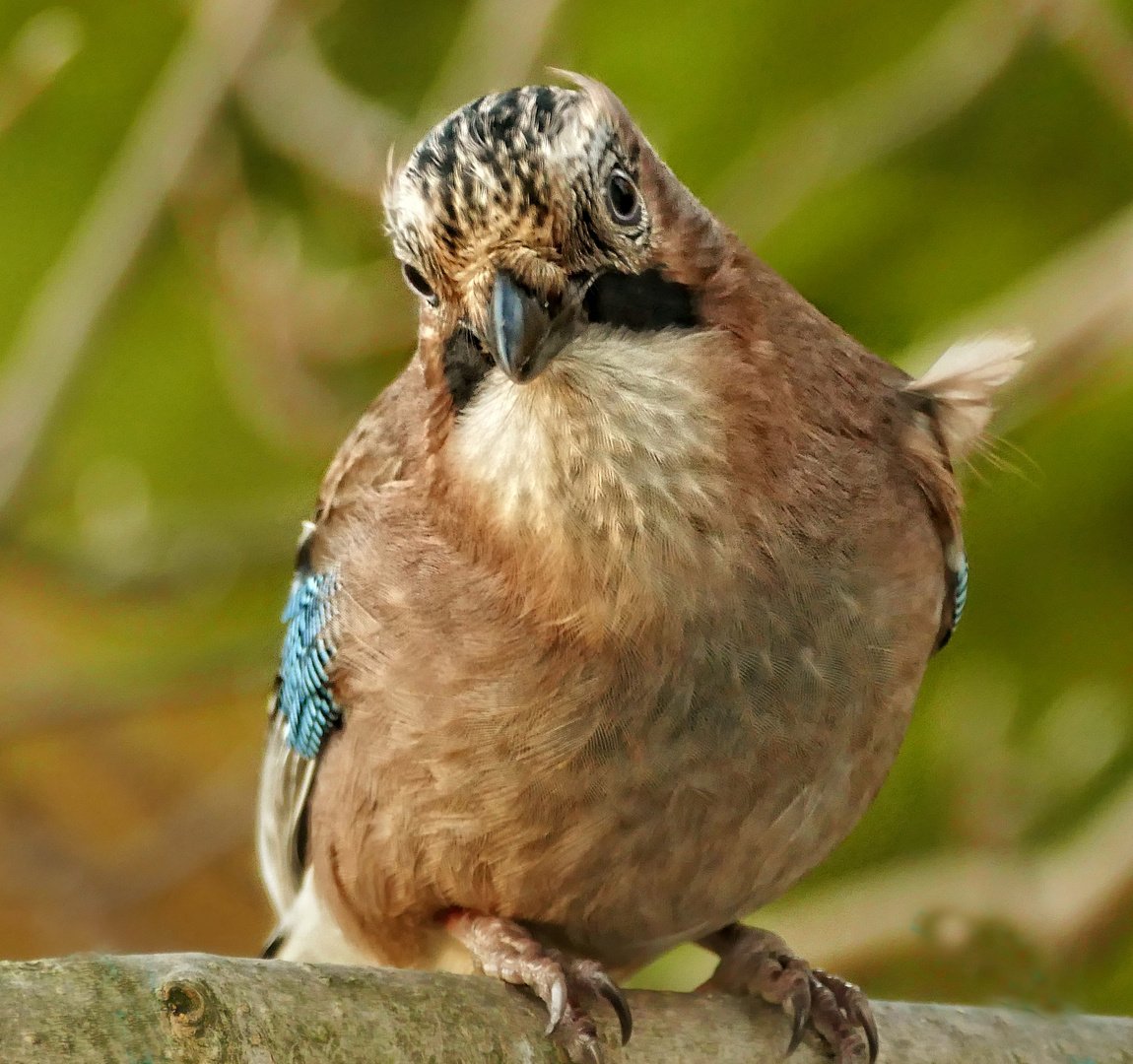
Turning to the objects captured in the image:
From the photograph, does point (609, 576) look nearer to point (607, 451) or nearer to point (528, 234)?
point (607, 451)

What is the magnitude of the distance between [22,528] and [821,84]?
242 cm

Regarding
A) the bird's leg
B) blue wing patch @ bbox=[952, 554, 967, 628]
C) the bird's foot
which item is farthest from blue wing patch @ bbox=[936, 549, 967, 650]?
the bird's foot

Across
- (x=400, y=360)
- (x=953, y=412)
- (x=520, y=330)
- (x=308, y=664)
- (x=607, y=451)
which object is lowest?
(x=308, y=664)

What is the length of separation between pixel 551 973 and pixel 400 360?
8.76ft

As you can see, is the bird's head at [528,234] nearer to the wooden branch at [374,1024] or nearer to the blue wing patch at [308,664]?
the blue wing patch at [308,664]

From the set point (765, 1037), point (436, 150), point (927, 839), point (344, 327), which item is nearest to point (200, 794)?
point (344, 327)

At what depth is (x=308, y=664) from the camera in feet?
10.0

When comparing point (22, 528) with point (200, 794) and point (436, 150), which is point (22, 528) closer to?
point (200, 794)

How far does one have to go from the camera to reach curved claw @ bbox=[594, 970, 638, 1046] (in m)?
2.42

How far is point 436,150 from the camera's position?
2.28 m

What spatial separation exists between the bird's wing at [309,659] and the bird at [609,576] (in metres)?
0.03

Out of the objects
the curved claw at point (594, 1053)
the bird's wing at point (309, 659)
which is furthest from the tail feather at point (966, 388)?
the curved claw at point (594, 1053)

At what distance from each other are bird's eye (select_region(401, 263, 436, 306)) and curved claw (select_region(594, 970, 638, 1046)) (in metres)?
1.00

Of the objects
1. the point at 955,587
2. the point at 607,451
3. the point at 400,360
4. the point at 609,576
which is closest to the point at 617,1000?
the point at 609,576
